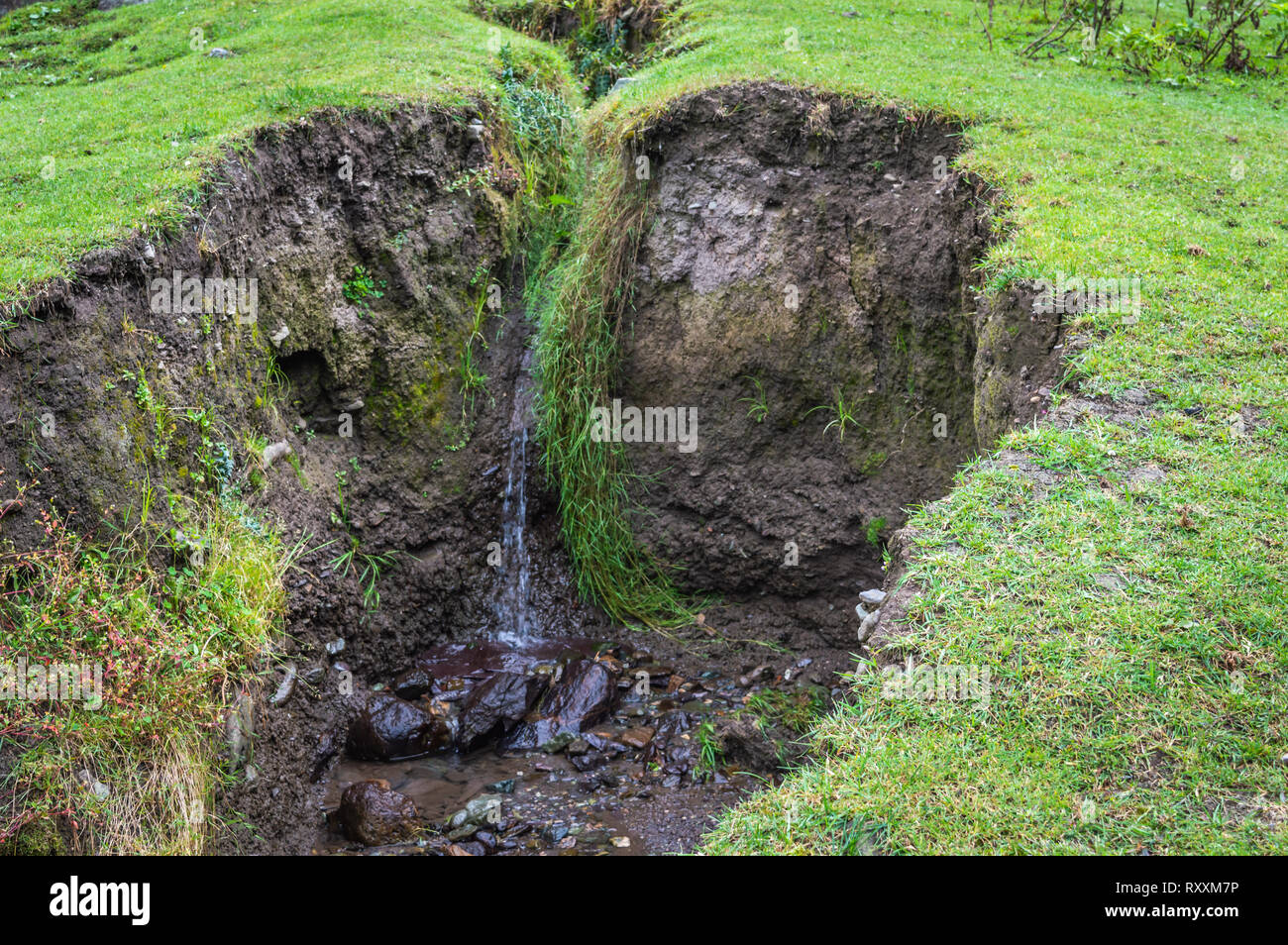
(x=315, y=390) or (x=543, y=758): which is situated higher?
(x=315, y=390)

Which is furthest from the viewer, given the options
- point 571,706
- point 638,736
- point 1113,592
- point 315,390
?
point 315,390

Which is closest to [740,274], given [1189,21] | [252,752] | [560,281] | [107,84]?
[560,281]

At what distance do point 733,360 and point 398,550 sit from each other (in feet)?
10.2

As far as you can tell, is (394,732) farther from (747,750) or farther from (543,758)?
(747,750)

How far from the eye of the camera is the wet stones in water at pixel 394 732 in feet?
18.6

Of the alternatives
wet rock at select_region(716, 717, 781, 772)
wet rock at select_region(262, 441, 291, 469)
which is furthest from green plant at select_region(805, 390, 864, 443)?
wet rock at select_region(262, 441, 291, 469)

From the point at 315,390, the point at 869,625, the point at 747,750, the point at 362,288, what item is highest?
the point at 362,288

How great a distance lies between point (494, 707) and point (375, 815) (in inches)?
48.6

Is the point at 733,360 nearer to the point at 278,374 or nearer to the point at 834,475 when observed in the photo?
the point at 834,475

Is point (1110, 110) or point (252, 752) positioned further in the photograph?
point (1110, 110)

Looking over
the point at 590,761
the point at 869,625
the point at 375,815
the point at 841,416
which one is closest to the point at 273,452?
the point at 375,815

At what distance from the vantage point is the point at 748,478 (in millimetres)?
7363

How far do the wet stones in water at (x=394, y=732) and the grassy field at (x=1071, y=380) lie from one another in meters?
3.11

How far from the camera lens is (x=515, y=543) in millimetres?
7387
